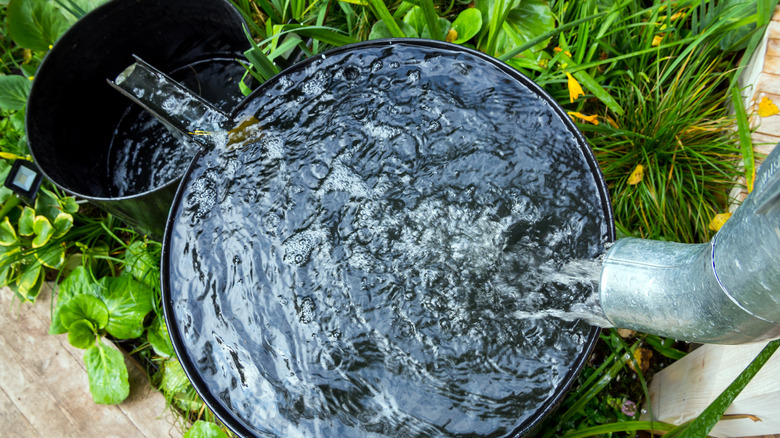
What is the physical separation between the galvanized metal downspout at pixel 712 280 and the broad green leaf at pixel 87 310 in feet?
6.27

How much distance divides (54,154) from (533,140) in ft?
5.98

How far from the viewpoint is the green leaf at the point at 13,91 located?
2086 mm

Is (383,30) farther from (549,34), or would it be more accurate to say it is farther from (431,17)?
(549,34)

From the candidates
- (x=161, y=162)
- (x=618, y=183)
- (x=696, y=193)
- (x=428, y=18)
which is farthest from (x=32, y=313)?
(x=696, y=193)

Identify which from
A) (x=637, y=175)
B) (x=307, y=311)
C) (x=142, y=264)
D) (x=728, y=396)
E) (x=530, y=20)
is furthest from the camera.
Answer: (x=142, y=264)

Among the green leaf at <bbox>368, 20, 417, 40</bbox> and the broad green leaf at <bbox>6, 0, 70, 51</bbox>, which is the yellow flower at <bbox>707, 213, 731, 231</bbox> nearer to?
the green leaf at <bbox>368, 20, 417, 40</bbox>

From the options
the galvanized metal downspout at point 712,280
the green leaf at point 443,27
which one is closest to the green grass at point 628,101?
the green leaf at point 443,27

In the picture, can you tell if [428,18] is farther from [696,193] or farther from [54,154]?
[54,154]

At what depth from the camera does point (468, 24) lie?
1947 mm

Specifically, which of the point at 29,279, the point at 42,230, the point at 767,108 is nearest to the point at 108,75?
the point at 42,230

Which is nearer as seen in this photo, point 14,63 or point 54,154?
point 54,154

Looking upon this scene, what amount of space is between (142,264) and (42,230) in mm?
445

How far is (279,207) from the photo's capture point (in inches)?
54.7

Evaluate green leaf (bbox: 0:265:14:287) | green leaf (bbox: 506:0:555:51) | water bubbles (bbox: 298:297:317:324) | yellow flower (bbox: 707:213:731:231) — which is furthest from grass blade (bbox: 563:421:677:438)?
green leaf (bbox: 0:265:14:287)
